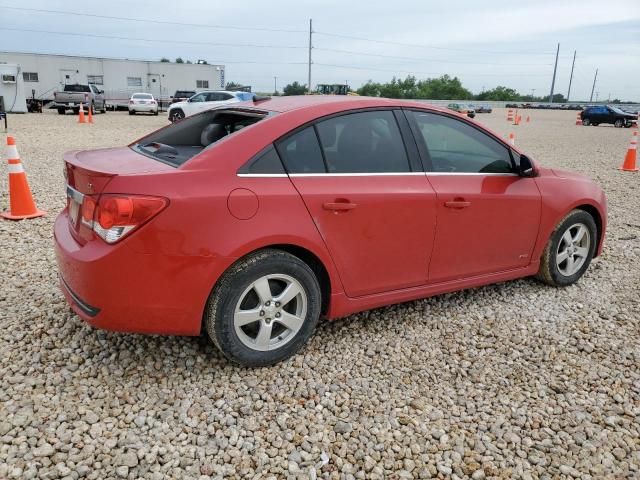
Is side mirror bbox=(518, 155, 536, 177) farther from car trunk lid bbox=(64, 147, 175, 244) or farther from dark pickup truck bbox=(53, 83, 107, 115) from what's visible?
dark pickup truck bbox=(53, 83, 107, 115)

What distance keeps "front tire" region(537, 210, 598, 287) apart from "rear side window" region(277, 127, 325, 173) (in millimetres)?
2301

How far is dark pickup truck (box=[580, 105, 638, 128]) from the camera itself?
3178 cm

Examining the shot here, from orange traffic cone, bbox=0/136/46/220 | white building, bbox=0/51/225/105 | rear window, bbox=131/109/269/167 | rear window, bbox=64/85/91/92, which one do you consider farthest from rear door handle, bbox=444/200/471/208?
white building, bbox=0/51/225/105

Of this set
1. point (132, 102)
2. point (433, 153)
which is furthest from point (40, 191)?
point (132, 102)

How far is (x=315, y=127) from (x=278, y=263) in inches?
34.1

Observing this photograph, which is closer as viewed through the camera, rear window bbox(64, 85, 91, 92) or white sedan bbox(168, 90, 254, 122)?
white sedan bbox(168, 90, 254, 122)

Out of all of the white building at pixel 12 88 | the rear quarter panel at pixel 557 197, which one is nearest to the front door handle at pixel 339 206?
the rear quarter panel at pixel 557 197

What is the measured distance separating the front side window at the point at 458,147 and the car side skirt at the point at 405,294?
0.80 metres

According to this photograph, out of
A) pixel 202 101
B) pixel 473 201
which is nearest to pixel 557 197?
pixel 473 201

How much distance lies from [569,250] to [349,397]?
2.62m

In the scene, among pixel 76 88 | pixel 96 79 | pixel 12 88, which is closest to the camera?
pixel 12 88

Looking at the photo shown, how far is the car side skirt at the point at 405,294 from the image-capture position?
3.14 metres

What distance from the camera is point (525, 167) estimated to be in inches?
149

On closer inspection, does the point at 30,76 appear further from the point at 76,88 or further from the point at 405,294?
the point at 405,294
